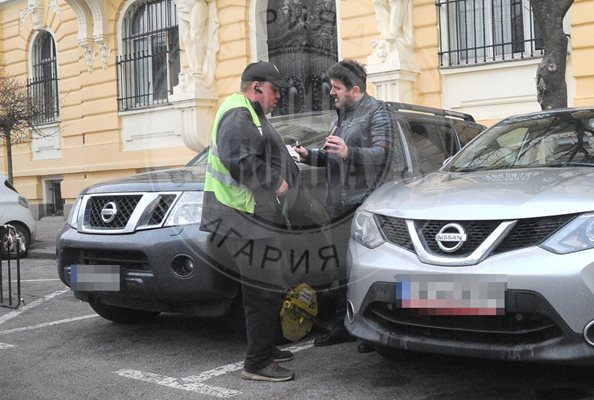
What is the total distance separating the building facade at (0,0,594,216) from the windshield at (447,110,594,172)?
18.2 ft

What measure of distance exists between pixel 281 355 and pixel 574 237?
2013mm

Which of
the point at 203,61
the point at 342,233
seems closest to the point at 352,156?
the point at 342,233

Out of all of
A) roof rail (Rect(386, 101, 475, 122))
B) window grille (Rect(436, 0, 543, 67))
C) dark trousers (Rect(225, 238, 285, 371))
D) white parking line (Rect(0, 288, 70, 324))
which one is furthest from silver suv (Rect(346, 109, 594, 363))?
window grille (Rect(436, 0, 543, 67))

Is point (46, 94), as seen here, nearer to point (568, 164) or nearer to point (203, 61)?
point (203, 61)

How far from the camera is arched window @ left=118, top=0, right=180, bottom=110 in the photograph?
15570mm

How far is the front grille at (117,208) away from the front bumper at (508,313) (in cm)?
176

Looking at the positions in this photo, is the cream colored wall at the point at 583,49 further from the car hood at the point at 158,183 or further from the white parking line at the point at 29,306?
the white parking line at the point at 29,306

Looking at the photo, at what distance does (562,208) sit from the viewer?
342 cm

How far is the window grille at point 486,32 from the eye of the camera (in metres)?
10.7

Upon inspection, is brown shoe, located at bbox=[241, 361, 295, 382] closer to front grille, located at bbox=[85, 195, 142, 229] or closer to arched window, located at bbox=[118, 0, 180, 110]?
front grille, located at bbox=[85, 195, 142, 229]

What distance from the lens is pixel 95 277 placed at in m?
4.88

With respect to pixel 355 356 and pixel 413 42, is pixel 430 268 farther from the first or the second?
pixel 413 42

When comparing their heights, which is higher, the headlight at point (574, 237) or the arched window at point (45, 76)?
the arched window at point (45, 76)

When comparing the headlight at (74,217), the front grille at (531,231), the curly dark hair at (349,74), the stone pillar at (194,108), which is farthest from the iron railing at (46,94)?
the front grille at (531,231)
